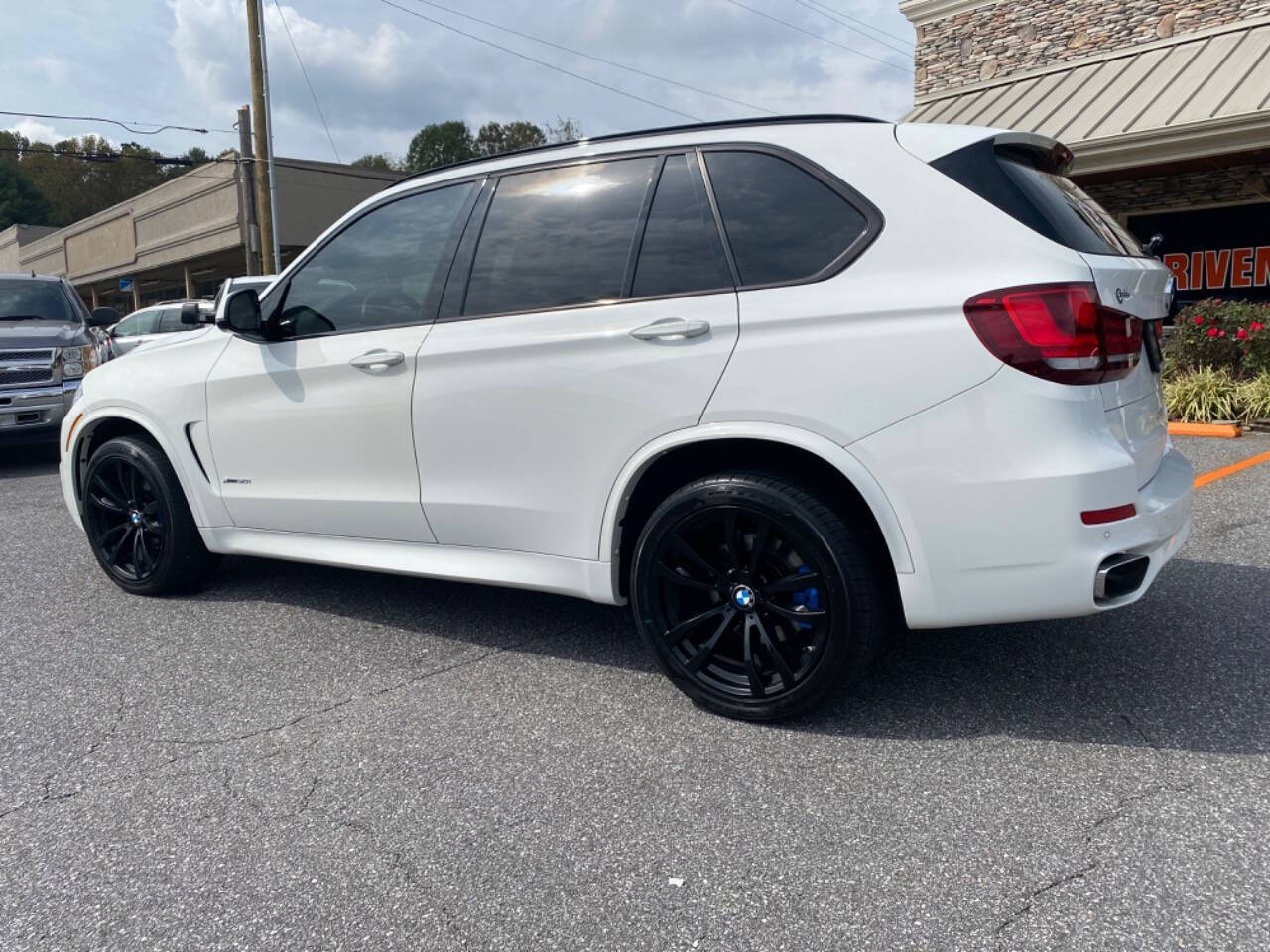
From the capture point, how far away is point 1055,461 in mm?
2592

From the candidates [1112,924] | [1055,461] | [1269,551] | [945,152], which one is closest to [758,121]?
[945,152]

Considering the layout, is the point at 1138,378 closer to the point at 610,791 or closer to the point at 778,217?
the point at 778,217

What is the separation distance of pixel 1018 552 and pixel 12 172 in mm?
95853

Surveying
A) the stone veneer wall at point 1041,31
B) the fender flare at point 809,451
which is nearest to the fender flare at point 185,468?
the fender flare at point 809,451

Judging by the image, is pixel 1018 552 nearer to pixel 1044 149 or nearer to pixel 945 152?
pixel 945 152

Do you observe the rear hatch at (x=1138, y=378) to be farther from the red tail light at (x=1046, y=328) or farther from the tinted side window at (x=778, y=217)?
the tinted side window at (x=778, y=217)

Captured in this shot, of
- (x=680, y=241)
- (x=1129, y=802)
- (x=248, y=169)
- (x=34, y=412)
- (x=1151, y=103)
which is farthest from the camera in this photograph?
(x=248, y=169)

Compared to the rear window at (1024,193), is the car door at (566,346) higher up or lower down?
lower down

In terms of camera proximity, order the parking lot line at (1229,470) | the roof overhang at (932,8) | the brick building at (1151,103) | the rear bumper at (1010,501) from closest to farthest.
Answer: the rear bumper at (1010,501), the parking lot line at (1229,470), the brick building at (1151,103), the roof overhang at (932,8)

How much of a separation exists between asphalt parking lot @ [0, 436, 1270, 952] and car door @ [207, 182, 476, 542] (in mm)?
591

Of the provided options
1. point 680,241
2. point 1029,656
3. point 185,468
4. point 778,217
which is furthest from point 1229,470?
point 185,468

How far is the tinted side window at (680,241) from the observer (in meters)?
3.12

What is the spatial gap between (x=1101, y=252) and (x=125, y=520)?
440cm

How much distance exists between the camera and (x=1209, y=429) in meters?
8.31
